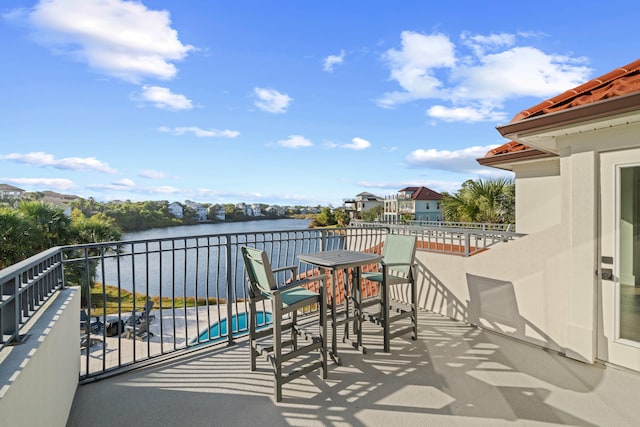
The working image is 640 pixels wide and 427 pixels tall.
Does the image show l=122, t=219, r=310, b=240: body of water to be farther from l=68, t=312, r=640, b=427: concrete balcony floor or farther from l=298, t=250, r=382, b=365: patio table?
l=68, t=312, r=640, b=427: concrete balcony floor

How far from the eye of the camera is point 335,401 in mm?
2609

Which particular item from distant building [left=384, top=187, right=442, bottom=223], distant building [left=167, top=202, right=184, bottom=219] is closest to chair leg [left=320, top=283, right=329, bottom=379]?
distant building [left=167, top=202, right=184, bottom=219]

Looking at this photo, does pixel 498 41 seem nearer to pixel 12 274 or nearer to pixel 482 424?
pixel 482 424

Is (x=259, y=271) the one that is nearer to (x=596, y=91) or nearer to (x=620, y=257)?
(x=620, y=257)

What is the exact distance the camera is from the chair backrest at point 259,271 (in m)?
2.73

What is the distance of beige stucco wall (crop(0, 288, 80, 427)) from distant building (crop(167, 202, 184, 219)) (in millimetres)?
21971

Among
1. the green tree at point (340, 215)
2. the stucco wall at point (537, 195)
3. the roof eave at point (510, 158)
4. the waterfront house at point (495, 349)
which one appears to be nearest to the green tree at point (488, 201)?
the stucco wall at point (537, 195)

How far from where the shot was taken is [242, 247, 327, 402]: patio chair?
2.70 meters

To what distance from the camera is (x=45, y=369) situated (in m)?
1.82

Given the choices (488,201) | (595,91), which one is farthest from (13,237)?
(488,201)

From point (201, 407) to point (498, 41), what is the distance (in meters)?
10.3

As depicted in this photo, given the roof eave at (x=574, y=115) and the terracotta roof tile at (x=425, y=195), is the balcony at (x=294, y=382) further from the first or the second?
the terracotta roof tile at (x=425, y=195)

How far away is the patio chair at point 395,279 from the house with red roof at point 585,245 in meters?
1.16

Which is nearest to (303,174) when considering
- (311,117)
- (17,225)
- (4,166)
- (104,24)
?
(311,117)
